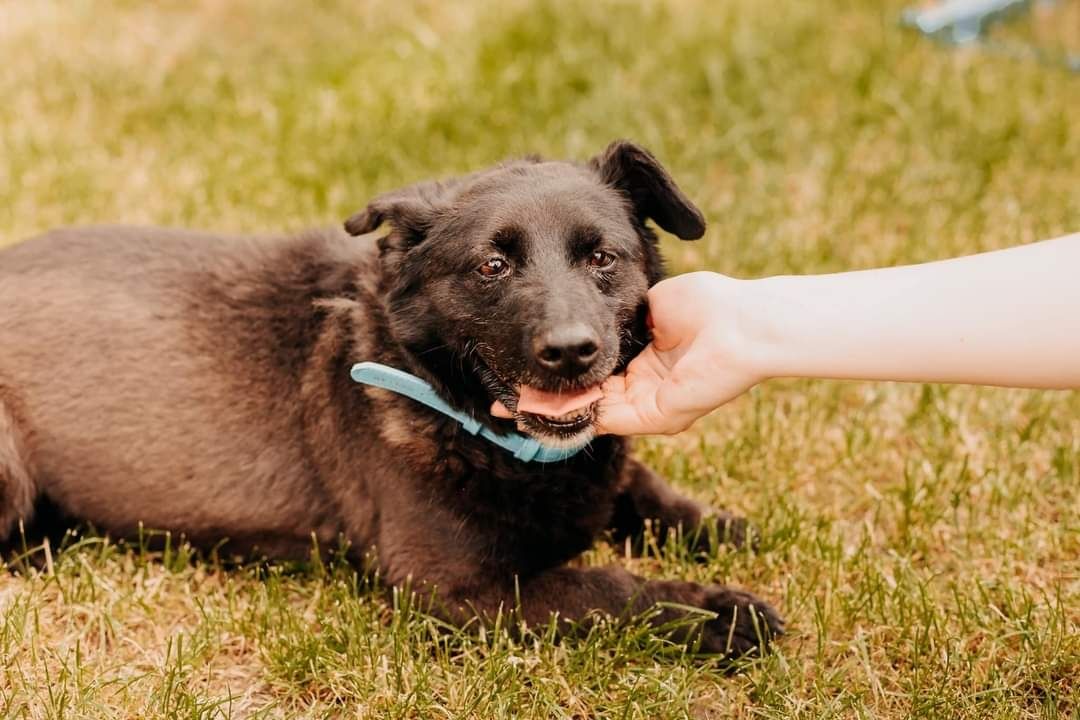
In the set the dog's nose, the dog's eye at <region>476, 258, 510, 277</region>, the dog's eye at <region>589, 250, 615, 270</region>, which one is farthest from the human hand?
the dog's eye at <region>476, 258, 510, 277</region>

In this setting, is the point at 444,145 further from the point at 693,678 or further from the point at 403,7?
the point at 693,678

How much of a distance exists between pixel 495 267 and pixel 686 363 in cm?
55

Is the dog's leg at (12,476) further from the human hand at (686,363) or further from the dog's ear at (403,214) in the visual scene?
the human hand at (686,363)

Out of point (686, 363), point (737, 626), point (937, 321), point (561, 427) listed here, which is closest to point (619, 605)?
point (737, 626)

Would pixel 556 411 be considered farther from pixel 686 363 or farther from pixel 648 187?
pixel 648 187

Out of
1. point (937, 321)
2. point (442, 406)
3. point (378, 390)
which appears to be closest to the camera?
point (937, 321)

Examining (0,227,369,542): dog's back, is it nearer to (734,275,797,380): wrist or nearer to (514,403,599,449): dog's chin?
(514,403,599,449): dog's chin

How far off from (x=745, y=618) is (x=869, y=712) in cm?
40

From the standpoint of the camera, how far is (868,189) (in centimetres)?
519

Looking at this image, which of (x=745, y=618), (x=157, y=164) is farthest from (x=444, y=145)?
(x=745, y=618)

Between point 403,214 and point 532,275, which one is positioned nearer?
point 532,275

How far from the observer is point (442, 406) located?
3031 millimetres

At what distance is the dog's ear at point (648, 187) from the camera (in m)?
3.07

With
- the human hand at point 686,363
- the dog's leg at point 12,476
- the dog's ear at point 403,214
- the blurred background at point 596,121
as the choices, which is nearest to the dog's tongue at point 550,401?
the human hand at point 686,363
